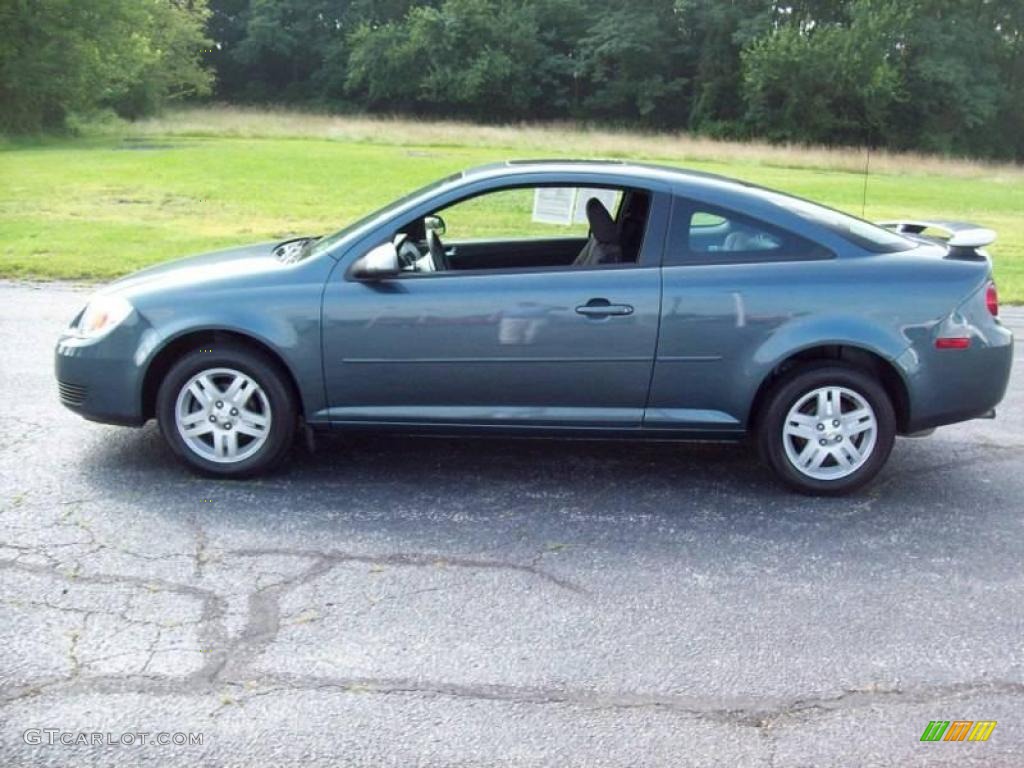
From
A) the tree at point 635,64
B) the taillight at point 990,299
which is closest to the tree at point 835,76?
the tree at point 635,64

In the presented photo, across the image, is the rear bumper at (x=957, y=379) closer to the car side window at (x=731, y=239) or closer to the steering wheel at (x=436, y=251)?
the car side window at (x=731, y=239)

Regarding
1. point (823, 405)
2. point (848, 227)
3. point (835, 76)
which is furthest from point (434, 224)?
point (835, 76)

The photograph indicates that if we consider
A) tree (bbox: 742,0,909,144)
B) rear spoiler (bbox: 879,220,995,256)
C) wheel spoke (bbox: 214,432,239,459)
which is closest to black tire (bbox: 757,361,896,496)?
rear spoiler (bbox: 879,220,995,256)

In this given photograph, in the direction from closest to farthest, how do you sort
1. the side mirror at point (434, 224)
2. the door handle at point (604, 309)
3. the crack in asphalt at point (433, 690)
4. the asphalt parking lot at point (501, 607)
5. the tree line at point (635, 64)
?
1. the asphalt parking lot at point (501, 607)
2. the crack in asphalt at point (433, 690)
3. the door handle at point (604, 309)
4. the side mirror at point (434, 224)
5. the tree line at point (635, 64)

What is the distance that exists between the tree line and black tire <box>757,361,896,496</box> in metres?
42.8

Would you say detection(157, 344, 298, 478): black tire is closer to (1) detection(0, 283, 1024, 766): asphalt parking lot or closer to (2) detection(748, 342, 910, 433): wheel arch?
(1) detection(0, 283, 1024, 766): asphalt parking lot

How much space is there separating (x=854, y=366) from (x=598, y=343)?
4.06 feet

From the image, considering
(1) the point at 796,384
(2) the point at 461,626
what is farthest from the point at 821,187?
(2) the point at 461,626

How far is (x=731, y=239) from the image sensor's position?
5105 mm

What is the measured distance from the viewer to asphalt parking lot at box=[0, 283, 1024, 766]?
3.14m

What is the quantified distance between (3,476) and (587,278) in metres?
2.92

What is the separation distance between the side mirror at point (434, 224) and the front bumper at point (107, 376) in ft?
5.18

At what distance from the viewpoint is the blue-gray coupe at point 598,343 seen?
5.00m

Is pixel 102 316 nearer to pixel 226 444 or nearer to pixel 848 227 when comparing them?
pixel 226 444
